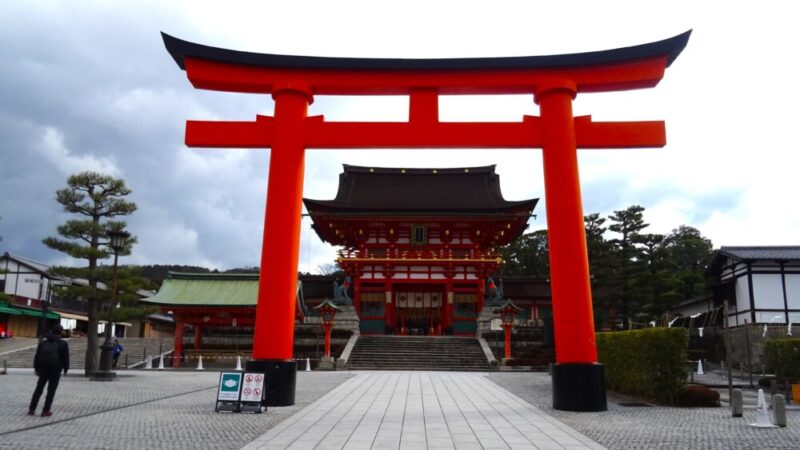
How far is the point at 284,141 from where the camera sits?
10953mm

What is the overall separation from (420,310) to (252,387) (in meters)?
24.3

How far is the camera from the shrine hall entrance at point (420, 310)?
1298 inches

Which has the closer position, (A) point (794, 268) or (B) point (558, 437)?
(B) point (558, 437)

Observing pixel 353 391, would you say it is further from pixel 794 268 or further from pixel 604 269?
pixel 794 268

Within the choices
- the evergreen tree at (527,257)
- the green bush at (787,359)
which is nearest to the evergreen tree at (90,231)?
the green bush at (787,359)

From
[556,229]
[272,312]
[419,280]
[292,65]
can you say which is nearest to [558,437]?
[556,229]

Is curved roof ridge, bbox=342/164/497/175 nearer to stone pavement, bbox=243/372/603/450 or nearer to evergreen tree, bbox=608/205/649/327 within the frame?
evergreen tree, bbox=608/205/649/327

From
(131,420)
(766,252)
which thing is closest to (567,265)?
(131,420)

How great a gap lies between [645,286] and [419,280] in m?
12.8

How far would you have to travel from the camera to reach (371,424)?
848 centimetres

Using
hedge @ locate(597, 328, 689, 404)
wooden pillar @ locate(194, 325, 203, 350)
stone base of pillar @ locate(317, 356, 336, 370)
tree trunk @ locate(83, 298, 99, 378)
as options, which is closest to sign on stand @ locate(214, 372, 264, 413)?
hedge @ locate(597, 328, 689, 404)

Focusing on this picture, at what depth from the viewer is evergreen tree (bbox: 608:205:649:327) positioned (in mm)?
30359

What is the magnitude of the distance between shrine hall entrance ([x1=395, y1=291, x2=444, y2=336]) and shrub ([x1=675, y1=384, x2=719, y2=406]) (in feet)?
70.9

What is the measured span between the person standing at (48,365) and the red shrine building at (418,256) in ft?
73.4
